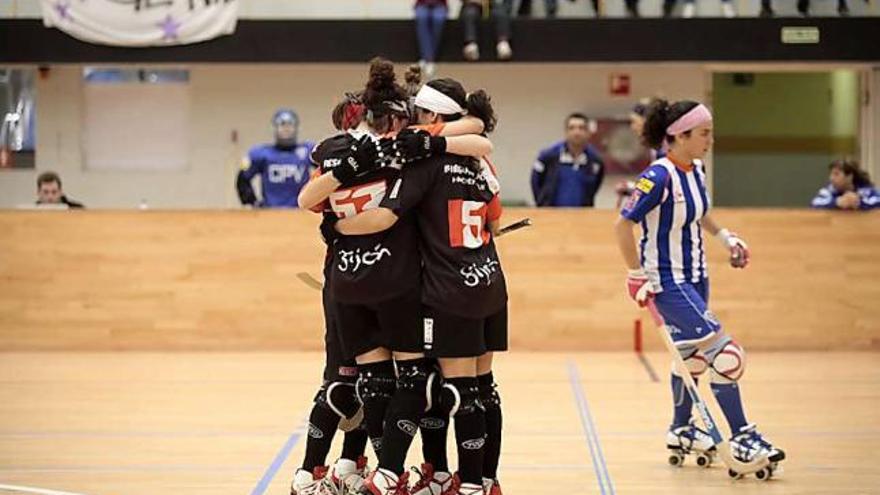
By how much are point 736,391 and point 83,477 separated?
3051 millimetres

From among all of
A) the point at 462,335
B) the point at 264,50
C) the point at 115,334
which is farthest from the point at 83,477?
the point at 264,50

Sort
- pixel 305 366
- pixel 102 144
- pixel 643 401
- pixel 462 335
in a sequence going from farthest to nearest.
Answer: pixel 102 144
pixel 305 366
pixel 643 401
pixel 462 335

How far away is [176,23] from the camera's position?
14906mm

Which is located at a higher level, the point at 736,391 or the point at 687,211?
the point at 687,211

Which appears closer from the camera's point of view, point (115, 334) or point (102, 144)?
point (115, 334)

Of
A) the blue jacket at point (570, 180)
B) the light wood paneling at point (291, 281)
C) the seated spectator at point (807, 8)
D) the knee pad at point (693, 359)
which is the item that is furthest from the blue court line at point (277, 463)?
the seated spectator at point (807, 8)

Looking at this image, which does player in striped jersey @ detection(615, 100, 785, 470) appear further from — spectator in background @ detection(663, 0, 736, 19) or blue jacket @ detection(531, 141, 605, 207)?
spectator in background @ detection(663, 0, 736, 19)

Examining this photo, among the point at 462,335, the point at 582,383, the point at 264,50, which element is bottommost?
the point at 582,383

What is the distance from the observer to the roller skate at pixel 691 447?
22.6 ft

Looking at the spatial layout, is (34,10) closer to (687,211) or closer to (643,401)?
(643,401)

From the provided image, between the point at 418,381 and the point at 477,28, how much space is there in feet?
37.6

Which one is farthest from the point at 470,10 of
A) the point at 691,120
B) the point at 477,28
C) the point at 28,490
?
the point at 28,490

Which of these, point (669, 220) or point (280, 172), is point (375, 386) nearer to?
point (669, 220)

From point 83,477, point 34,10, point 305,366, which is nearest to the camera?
point 83,477
